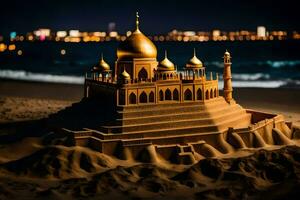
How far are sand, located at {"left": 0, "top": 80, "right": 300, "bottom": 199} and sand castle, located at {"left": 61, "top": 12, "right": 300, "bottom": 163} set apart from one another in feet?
2.75

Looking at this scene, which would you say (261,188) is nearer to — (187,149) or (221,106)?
(187,149)

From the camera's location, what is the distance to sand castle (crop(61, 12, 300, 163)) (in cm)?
2427

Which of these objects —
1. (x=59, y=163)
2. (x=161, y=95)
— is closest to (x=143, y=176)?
(x=59, y=163)

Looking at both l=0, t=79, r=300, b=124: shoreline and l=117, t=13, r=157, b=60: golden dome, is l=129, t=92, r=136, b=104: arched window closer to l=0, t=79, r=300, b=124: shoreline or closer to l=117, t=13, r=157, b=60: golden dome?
l=117, t=13, r=157, b=60: golden dome

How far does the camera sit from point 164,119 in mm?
25438

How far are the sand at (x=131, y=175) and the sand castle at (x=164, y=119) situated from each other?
0.84m

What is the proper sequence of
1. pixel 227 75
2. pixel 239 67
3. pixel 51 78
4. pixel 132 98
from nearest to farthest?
pixel 132 98
pixel 227 75
pixel 51 78
pixel 239 67

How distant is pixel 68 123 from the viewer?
2702cm

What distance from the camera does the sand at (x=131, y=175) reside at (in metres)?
19.7

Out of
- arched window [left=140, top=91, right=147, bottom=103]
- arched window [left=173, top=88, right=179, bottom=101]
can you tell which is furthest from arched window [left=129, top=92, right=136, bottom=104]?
arched window [left=173, top=88, right=179, bottom=101]

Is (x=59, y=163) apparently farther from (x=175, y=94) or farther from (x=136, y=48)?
(x=136, y=48)

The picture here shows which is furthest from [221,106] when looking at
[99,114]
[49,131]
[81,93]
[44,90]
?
[44,90]

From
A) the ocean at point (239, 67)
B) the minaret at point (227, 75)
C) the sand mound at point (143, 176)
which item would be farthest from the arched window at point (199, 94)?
the ocean at point (239, 67)

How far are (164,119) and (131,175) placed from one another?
4.65m
